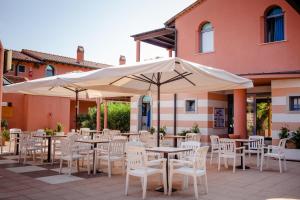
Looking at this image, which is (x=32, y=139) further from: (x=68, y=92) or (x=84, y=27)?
(x=84, y=27)

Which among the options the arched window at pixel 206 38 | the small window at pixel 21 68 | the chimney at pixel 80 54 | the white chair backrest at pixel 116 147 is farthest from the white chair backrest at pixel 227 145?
the chimney at pixel 80 54

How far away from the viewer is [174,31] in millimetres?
16031

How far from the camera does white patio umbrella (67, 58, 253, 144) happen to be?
6059 mm

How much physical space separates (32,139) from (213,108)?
27.9 ft

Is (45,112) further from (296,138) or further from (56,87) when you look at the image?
(296,138)

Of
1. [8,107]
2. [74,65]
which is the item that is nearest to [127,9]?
[8,107]

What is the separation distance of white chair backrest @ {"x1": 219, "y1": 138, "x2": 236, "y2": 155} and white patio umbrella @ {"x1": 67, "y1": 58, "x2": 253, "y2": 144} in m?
1.65

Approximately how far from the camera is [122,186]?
6887mm

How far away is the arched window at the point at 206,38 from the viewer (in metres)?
14.8

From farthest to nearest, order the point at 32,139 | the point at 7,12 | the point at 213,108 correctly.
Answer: the point at 213,108, the point at 7,12, the point at 32,139

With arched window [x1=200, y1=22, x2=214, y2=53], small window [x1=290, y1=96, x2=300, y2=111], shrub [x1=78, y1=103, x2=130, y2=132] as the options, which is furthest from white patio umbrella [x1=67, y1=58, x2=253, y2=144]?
shrub [x1=78, y1=103, x2=130, y2=132]

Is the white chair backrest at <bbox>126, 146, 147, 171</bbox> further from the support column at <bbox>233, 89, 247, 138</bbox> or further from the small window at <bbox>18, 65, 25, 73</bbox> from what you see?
the small window at <bbox>18, 65, 25, 73</bbox>

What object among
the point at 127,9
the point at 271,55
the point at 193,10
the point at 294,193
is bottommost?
the point at 294,193

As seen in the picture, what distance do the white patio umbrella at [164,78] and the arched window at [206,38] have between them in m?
5.90
